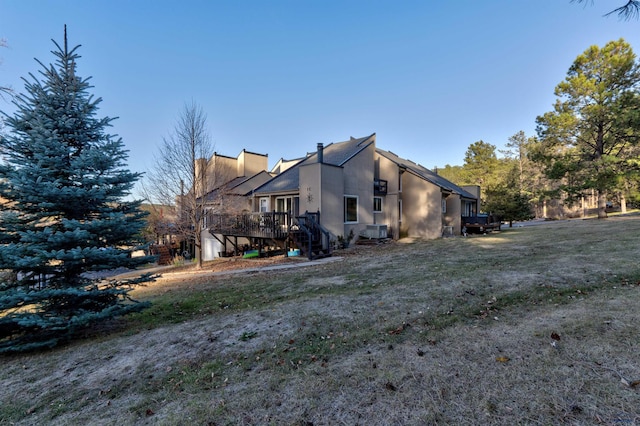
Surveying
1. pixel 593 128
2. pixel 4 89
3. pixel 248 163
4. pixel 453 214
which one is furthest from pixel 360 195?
pixel 593 128

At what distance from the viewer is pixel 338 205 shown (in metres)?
15.5

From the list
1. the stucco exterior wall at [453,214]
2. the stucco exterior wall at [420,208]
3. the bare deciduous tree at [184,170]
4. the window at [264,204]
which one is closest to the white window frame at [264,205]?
the window at [264,204]

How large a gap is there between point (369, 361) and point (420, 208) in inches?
707

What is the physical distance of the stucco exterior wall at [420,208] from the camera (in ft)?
63.5

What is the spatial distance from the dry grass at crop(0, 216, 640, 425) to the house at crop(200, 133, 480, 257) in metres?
7.90

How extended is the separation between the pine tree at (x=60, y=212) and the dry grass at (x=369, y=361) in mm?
643

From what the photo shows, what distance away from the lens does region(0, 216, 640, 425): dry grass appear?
262 cm

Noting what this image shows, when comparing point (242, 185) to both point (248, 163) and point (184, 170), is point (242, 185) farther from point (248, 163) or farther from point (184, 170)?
point (184, 170)

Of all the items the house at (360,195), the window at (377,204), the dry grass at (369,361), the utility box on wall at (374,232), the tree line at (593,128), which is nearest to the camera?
the dry grass at (369,361)

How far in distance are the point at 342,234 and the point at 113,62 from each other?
13923 millimetres

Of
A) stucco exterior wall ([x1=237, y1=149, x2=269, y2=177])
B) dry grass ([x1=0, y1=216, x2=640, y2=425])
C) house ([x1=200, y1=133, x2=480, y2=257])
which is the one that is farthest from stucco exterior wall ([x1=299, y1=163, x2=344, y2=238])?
stucco exterior wall ([x1=237, y1=149, x2=269, y2=177])

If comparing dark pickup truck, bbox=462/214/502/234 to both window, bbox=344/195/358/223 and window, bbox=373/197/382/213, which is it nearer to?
window, bbox=373/197/382/213

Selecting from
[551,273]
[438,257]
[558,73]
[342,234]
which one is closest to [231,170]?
[342,234]

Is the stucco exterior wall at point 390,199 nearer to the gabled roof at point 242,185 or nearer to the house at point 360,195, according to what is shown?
the house at point 360,195
